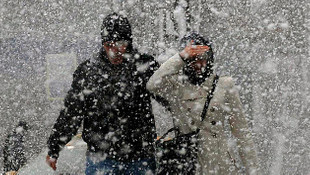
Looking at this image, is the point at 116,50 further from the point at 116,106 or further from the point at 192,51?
the point at 192,51

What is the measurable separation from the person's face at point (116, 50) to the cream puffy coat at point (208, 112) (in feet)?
0.73

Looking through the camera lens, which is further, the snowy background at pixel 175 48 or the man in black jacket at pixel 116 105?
the snowy background at pixel 175 48

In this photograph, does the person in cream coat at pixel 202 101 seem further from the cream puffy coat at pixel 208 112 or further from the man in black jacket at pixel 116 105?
the man in black jacket at pixel 116 105

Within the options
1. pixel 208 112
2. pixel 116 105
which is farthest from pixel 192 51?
pixel 116 105

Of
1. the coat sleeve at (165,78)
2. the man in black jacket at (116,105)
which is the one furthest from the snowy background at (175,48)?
the man in black jacket at (116,105)

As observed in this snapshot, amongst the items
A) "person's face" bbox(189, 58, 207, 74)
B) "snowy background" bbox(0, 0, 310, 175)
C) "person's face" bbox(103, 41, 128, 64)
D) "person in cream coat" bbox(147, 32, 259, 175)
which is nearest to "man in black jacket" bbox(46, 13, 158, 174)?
"person's face" bbox(103, 41, 128, 64)

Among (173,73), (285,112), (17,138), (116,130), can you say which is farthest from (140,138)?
(285,112)

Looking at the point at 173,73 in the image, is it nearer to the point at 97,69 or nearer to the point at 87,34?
the point at 97,69

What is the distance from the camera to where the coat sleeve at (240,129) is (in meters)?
2.25

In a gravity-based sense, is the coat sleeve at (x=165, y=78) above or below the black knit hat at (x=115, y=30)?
below

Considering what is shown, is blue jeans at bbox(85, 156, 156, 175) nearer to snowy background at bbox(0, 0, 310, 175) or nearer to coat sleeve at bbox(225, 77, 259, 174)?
coat sleeve at bbox(225, 77, 259, 174)

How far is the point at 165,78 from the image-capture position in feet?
7.40

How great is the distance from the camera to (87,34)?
21.7 ft

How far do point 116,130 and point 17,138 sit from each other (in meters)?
4.00
